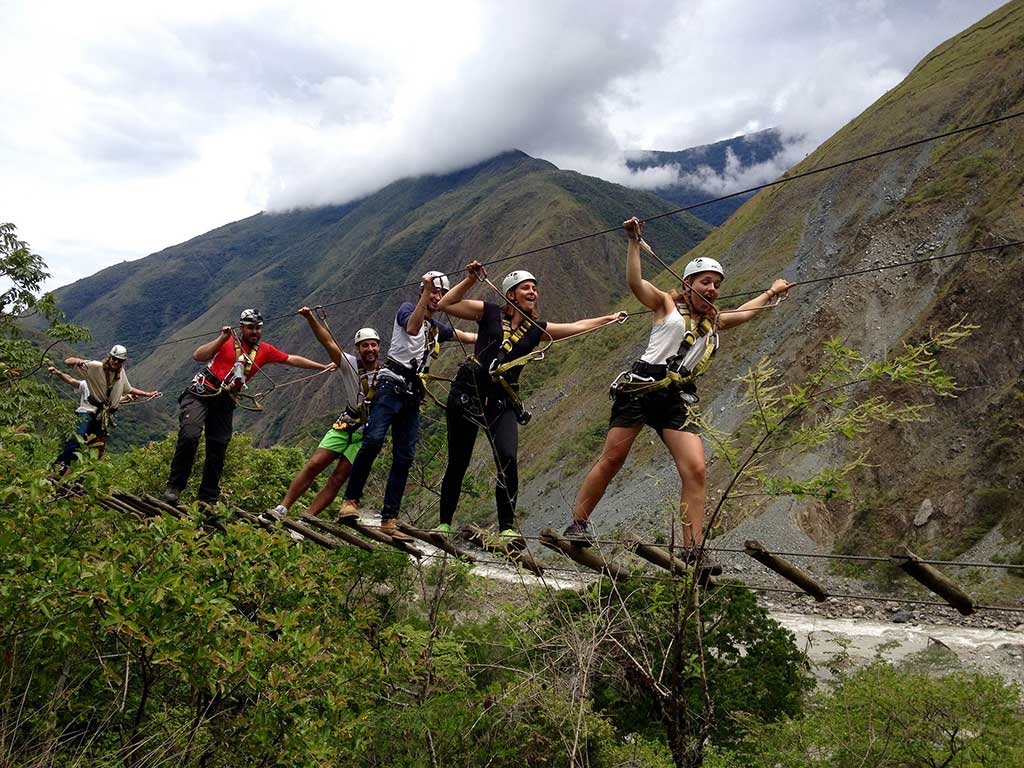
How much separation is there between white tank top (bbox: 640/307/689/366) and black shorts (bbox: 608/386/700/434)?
20 centimetres

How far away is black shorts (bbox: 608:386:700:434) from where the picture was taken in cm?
467

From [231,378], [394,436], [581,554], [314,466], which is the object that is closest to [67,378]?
[231,378]

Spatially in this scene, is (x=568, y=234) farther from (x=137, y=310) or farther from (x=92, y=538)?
(x=137, y=310)

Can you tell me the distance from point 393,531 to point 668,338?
2.87 m

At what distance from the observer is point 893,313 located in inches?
1099

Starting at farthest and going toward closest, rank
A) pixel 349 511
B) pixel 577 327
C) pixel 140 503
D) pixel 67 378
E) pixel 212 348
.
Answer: pixel 67 378, pixel 140 503, pixel 212 348, pixel 349 511, pixel 577 327

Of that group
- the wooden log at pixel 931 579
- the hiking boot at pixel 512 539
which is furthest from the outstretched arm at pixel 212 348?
the wooden log at pixel 931 579

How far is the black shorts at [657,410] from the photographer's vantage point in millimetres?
4672

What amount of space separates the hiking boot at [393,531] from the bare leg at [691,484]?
97.5 inches

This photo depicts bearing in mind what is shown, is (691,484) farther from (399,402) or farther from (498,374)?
(399,402)

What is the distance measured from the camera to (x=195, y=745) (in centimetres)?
597

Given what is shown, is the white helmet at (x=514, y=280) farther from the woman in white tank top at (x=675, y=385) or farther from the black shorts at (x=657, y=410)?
the black shorts at (x=657, y=410)

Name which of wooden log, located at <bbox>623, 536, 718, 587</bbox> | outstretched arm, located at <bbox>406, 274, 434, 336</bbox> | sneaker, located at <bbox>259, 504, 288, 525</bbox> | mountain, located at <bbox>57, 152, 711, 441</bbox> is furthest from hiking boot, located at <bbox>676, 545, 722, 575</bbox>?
mountain, located at <bbox>57, 152, 711, 441</bbox>

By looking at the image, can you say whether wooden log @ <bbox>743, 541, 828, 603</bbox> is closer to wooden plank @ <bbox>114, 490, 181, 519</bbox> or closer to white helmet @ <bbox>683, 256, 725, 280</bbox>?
white helmet @ <bbox>683, 256, 725, 280</bbox>
